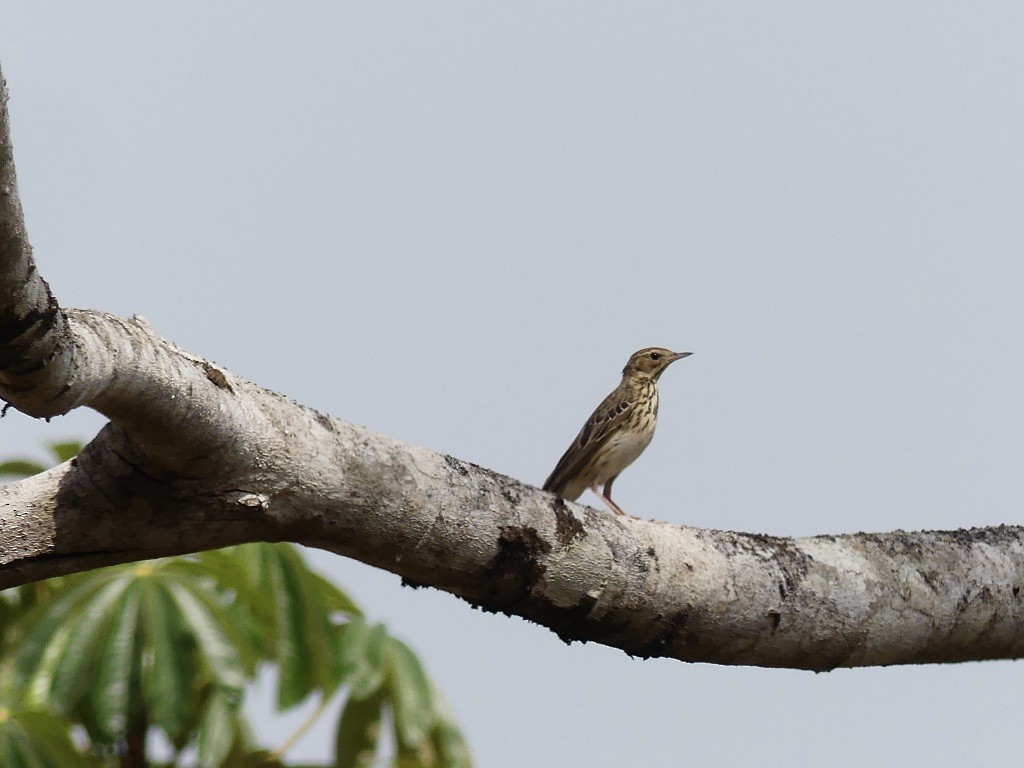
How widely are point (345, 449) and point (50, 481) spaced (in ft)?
2.08

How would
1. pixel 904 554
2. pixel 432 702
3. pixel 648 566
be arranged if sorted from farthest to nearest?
pixel 432 702, pixel 904 554, pixel 648 566

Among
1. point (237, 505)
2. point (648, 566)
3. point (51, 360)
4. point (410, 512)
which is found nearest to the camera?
point (51, 360)

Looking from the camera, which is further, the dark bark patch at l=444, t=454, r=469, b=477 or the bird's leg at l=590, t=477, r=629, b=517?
the bird's leg at l=590, t=477, r=629, b=517

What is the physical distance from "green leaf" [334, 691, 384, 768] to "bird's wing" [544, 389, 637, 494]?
264 cm

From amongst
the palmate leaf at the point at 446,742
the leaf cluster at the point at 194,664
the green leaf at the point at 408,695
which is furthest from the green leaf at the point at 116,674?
the palmate leaf at the point at 446,742

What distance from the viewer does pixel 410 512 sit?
118 inches

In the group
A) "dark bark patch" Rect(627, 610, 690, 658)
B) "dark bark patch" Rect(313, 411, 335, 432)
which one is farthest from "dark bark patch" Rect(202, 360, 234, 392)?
"dark bark patch" Rect(627, 610, 690, 658)

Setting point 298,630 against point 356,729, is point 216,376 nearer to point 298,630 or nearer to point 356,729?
point 298,630

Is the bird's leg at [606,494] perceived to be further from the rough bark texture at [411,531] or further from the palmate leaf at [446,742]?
the rough bark texture at [411,531]

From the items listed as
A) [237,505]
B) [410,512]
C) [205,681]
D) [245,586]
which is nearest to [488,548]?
[410,512]

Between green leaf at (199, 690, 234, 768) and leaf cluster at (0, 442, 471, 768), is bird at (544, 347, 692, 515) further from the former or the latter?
green leaf at (199, 690, 234, 768)

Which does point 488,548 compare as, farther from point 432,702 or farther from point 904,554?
point 432,702

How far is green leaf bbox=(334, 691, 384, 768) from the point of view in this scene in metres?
5.94

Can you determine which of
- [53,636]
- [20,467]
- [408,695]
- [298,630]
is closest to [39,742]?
[53,636]
